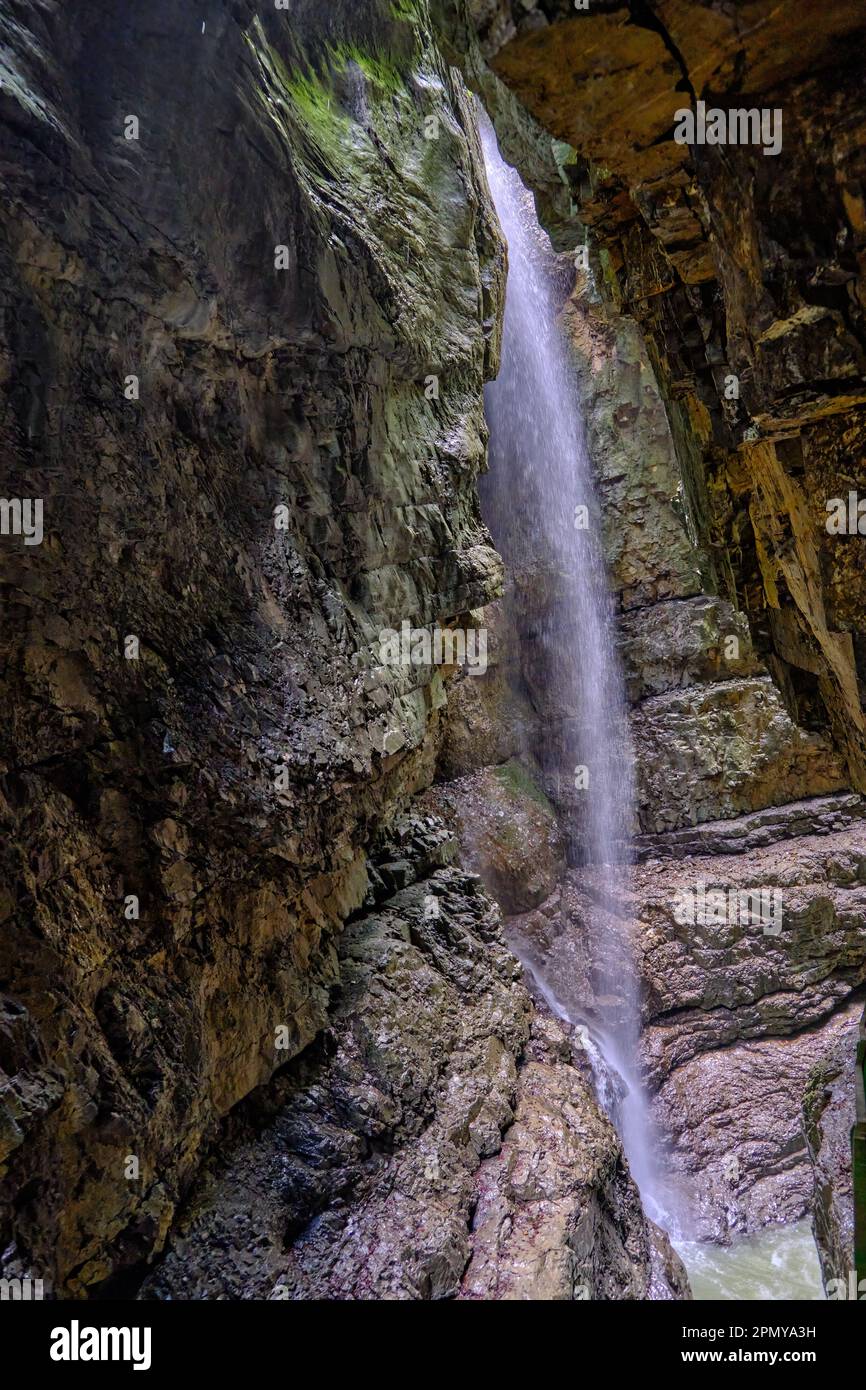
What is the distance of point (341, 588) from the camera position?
323 inches

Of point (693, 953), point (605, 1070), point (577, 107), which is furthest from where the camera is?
point (693, 953)

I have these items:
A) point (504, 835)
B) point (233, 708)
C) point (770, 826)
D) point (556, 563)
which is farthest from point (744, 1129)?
point (556, 563)

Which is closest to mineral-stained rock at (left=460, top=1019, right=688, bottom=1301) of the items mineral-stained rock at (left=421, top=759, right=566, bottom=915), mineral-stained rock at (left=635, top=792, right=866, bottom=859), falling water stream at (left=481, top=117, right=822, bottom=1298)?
mineral-stained rock at (left=421, top=759, right=566, bottom=915)

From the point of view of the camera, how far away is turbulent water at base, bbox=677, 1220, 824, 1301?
9.59m

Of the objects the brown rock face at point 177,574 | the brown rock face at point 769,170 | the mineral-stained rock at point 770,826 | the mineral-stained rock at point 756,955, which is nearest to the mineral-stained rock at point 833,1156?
the brown rock face at point 769,170

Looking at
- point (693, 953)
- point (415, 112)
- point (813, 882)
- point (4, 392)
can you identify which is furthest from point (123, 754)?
point (813, 882)

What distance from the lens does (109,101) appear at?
5.77 m

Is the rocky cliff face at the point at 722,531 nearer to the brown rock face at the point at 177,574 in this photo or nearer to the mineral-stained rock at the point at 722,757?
the mineral-stained rock at the point at 722,757

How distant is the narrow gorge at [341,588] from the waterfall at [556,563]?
490 cm

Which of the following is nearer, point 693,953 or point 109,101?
point 109,101

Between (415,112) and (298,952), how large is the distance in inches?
384

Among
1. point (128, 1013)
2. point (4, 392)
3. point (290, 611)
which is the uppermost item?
point (4, 392)

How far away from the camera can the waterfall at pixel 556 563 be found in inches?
622
